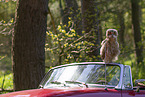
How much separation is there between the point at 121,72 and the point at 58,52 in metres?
5.15

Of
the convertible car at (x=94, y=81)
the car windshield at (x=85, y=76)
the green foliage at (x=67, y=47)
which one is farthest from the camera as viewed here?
the green foliage at (x=67, y=47)

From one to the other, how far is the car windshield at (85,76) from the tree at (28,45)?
1.78 meters

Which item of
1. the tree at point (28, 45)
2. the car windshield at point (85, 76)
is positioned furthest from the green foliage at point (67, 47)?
the car windshield at point (85, 76)

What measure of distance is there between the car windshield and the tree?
1.78 m

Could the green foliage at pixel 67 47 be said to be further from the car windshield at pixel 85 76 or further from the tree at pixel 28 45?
the car windshield at pixel 85 76

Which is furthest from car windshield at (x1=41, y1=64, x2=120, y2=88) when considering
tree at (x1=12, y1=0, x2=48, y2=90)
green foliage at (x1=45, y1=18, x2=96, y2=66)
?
green foliage at (x1=45, y1=18, x2=96, y2=66)

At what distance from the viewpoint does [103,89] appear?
12.0 feet

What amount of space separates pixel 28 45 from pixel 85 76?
251 cm

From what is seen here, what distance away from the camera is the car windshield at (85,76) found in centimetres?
396

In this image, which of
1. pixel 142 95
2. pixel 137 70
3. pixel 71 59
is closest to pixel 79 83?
pixel 142 95

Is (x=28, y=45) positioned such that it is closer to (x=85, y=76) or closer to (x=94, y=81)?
(x=85, y=76)

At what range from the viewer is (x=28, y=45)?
6.21 m

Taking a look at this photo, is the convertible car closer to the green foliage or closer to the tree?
the tree

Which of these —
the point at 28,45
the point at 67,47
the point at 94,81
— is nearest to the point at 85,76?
the point at 94,81
